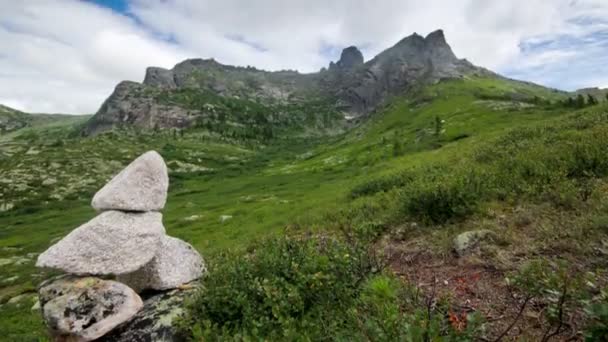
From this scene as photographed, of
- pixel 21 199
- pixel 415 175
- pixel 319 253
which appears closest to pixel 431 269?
pixel 319 253

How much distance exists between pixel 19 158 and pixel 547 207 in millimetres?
230118

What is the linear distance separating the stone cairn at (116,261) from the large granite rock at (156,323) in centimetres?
22

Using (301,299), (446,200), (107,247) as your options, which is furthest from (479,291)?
(107,247)

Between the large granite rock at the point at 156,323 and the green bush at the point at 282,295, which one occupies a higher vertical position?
the green bush at the point at 282,295

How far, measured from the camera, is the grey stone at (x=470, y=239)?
400 inches

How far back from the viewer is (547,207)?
1170 cm

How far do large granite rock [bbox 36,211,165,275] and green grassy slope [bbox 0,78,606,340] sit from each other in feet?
10.2

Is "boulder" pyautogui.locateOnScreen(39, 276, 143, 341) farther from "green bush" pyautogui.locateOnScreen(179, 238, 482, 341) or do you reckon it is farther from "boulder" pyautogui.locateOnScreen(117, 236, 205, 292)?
"green bush" pyautogui.locateOnScreen(179, 238, 482, 341)

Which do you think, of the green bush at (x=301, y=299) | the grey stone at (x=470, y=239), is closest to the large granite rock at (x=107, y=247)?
the green bush at (x=301, y=299)

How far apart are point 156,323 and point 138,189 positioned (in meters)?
5.20

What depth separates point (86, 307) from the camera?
9.92m

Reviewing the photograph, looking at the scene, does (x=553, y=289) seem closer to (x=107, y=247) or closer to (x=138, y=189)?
(x=107, y=247)

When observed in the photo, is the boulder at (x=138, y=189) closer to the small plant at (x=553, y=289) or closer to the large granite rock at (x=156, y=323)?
the large granite rock at (x=156, y=323)

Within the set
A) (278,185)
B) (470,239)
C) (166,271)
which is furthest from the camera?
(278,185)
